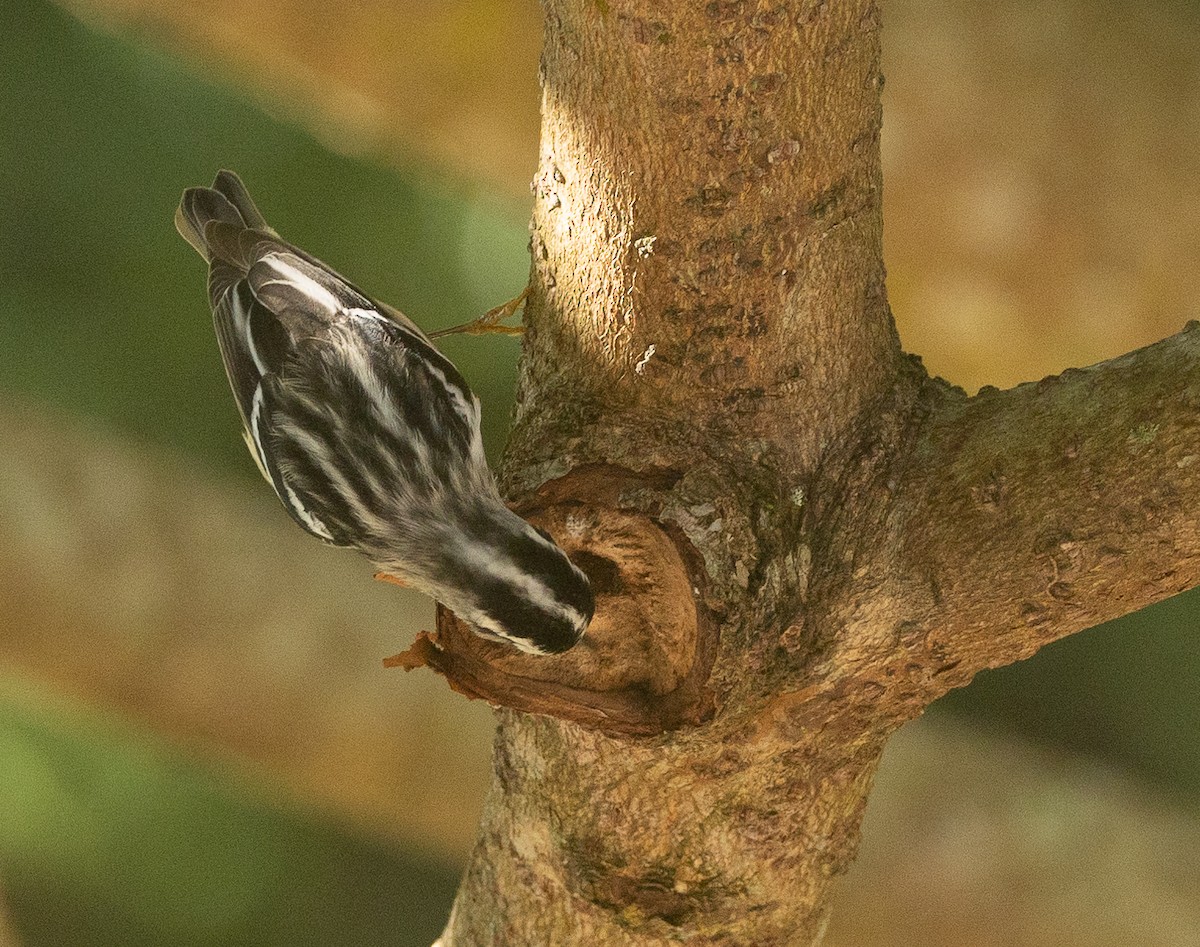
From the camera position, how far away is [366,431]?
6.43 ft

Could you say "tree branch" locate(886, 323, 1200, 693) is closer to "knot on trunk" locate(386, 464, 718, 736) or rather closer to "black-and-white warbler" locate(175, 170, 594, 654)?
"knot on trunk" locate(386, 464, 718, 736)

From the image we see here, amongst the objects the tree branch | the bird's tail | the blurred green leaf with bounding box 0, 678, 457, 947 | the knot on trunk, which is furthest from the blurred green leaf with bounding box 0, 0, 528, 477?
the tree branch

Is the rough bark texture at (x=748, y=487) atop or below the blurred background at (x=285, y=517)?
below

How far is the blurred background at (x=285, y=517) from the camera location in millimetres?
2414

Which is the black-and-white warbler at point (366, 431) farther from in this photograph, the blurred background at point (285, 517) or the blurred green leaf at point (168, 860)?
the blurred green leaf at point (168, 860)

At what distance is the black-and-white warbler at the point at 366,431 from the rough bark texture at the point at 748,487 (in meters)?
0.09

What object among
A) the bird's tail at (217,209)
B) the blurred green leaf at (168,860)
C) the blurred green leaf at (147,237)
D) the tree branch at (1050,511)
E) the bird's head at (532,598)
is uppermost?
the blurred green leaf at (147,237)

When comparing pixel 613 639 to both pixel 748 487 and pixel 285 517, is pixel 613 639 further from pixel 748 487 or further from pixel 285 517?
pixel 285 517

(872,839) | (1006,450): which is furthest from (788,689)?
(872,839)

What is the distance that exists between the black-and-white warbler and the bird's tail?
0.74 ft

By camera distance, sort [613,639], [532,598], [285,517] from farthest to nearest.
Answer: [285,517], [613,639], [532,598]

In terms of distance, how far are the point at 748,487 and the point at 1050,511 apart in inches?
14.3

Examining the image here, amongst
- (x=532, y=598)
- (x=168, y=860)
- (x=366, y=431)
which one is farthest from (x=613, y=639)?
(x=168, y=860)

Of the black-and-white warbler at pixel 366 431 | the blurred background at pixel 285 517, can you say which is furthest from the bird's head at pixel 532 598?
the blurred background at pixel 285 517
